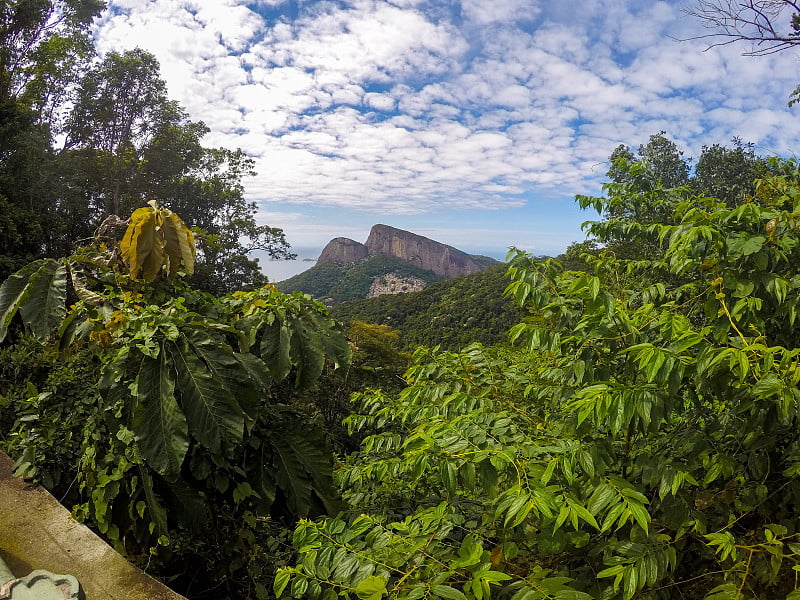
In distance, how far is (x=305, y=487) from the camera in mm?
2369

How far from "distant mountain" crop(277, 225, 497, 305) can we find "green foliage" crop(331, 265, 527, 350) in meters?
23.6

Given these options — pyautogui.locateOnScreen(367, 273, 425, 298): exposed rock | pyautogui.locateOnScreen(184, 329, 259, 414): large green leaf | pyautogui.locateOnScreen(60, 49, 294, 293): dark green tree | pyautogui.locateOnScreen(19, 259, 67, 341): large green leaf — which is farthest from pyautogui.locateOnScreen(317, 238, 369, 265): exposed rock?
pyautogui.locateOnScreen(184, 329, 259, 414): large green leaf

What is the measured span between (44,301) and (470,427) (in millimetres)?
2148

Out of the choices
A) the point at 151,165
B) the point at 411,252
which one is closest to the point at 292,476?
the point at 151,165

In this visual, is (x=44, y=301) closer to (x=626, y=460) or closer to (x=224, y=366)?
(x=224, y=366)

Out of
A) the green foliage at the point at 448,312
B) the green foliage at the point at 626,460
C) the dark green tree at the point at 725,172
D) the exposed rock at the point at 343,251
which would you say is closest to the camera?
the green foliage at the point at 626,460

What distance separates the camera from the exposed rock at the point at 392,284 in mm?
68150

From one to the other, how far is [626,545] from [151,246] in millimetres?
2511

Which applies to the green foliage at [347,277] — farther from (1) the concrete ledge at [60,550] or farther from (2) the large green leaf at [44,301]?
(2) the large green leaf at [44,301]

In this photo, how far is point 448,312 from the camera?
31750 mm

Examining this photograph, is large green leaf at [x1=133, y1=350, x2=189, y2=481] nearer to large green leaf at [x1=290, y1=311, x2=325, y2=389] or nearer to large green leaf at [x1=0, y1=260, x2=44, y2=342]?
large green leaf at [x1=290, y1=311, x2=325, y2=389]

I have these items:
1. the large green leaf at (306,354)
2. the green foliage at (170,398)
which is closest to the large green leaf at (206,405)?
the green foliage at (170,398)

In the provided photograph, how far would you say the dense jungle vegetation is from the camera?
1.37m

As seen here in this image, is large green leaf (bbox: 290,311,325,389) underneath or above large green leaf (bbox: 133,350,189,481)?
above
